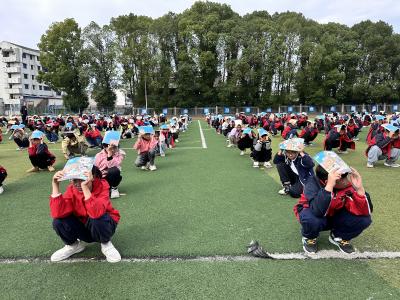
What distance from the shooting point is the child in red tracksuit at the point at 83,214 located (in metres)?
3.43

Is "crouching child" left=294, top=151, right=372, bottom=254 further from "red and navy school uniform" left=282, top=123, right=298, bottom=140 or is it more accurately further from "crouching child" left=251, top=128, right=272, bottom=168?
"red and navy school uniform" left=282, top=123, right=298, bottom=140

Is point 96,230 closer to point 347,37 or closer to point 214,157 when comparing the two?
point 214,157

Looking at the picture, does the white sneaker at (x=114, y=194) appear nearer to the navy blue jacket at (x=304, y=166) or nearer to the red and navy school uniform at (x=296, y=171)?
the red and navy school uniform at (x=296, y=171)

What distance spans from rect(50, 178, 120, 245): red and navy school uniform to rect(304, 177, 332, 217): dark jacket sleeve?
225 centimetres

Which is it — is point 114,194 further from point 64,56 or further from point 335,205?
point 64,56

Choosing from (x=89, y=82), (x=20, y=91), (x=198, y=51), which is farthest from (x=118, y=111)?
(x=20, y=91)

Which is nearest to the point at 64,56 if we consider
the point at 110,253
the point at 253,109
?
the point at 253,109

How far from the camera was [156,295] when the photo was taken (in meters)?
2.96

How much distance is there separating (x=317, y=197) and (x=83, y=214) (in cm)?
259

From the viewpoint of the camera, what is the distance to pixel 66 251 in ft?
12.1

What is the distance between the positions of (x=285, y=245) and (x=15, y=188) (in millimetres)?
6114

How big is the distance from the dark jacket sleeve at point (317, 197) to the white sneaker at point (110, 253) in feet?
7.41

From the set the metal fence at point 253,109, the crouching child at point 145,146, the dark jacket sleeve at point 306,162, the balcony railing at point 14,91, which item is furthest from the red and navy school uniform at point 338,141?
the balcony railing at point 14,91

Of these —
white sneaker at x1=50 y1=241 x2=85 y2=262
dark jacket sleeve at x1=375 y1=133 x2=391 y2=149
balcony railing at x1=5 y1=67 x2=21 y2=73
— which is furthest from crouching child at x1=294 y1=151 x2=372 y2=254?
balcony railing at x1=5 y1=67 x2=21 y2=73
